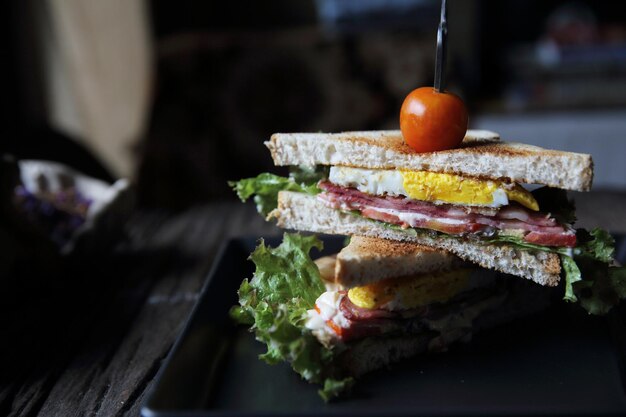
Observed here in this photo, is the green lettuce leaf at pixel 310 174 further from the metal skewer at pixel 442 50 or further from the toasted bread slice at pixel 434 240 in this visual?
the metal skewer at pixel 442 50

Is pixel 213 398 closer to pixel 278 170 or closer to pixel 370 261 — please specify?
pixel 370 261

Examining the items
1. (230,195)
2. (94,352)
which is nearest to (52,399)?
(94,352)

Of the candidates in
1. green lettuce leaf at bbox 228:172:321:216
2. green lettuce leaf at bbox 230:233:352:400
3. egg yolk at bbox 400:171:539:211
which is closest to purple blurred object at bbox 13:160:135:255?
green lettuce leaf at bbox 228:172:321:216

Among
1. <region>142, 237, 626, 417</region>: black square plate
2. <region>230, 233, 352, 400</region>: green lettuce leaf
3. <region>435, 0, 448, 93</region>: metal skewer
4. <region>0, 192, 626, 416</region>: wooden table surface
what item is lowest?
<region>0, 192, 626, 416</region>: wooden table surface

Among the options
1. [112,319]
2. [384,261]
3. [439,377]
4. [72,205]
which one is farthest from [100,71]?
[439,377]

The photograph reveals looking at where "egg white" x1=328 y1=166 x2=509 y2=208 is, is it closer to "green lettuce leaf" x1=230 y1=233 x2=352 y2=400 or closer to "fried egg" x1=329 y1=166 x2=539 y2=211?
"fried egg" x1=329 y1=166 x2=539 y2=211
